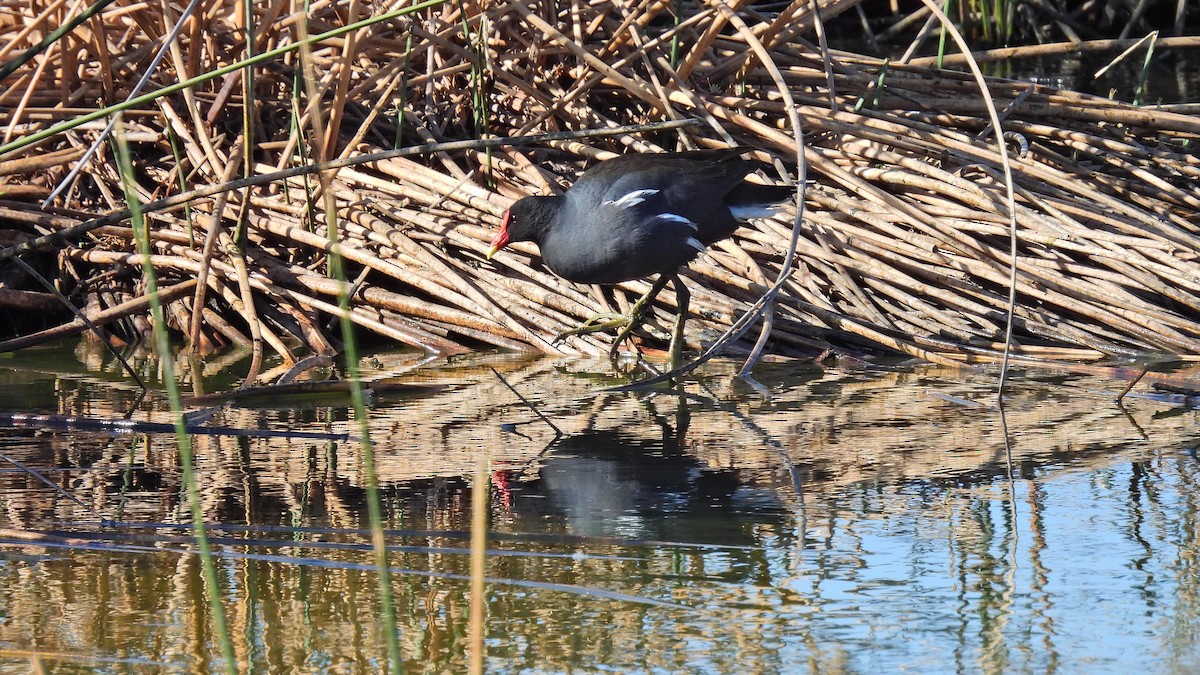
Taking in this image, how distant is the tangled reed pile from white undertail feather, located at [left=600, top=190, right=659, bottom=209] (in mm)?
409

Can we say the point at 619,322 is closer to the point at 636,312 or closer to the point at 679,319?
the point at 636,312

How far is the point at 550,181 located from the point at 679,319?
72cm

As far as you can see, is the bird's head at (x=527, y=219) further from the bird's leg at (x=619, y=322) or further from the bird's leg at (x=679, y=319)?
the bird's leg at (x=679, y=319)

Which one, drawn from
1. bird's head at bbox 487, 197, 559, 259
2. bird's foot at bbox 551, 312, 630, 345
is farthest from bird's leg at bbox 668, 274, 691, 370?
bird's head at bbox 487, 197, 559, 259

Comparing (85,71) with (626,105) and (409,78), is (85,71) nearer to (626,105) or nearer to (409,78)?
(409,78)

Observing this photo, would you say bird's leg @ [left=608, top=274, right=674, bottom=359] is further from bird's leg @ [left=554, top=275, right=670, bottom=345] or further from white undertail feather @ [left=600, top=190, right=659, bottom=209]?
white undertail feather @ [left=600, top=190, right=659, bottom=209]

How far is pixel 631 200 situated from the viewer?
11.2 ft

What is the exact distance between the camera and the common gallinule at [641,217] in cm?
339

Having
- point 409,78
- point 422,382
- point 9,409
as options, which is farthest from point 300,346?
point 409,78

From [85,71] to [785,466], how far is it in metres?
2.98

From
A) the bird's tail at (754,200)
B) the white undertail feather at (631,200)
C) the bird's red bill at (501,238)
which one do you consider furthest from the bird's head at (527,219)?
the bird's tail at (754,200)

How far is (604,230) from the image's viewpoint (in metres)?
3.38

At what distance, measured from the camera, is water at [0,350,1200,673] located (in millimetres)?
1718

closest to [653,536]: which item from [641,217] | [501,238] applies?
[641,217]
